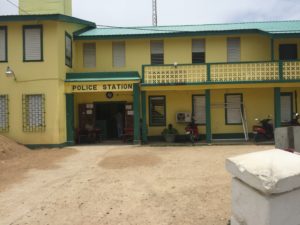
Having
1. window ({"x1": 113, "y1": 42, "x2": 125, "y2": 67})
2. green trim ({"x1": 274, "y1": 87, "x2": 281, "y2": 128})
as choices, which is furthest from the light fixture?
green trim ({"x1": 274, "y1": 87, "x2": 281, "y2": 128})

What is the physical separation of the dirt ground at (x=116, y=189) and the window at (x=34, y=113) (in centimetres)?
274

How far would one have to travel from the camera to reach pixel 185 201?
25.0 feet

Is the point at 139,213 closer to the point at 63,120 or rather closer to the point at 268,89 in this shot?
the point at 63,120

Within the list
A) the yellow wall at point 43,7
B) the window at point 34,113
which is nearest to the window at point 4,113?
the window at point 34,113

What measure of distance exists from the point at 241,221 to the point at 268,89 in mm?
17062

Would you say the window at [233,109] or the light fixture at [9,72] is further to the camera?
the window at [233,109]

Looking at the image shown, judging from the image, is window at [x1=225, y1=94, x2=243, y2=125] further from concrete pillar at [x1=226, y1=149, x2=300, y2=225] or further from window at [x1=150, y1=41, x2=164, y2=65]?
concrete pillar at [x1=226, y1=149, x2=300, y2=225]

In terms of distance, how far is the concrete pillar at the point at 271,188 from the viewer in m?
3.42

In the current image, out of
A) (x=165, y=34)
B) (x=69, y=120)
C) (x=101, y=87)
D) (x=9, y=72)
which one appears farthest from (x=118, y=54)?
(x=9, y=72)

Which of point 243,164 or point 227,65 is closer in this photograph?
point 243,164

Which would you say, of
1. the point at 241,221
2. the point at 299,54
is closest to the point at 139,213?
the point at 241,221

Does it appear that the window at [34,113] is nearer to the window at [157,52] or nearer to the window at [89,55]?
the window at [89,55]

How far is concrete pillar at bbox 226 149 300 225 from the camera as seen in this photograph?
3.42 m

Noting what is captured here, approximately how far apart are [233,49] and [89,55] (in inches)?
311
